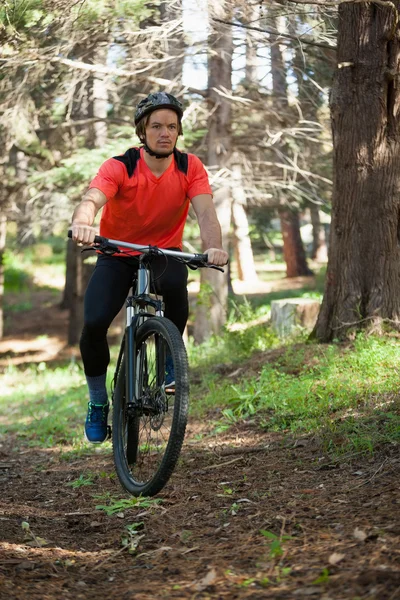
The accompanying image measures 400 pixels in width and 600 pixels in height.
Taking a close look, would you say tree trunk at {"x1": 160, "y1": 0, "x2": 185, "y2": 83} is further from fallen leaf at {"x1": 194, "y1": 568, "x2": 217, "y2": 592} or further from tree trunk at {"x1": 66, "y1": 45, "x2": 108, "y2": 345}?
fallen leaf at {"x1": 194, "y1": 568, "x2": 217, "y2": 592}

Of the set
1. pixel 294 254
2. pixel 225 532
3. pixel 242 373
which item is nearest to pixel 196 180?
pixel 225 532

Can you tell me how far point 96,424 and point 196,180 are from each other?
1.86 meters

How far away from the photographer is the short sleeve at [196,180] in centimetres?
534

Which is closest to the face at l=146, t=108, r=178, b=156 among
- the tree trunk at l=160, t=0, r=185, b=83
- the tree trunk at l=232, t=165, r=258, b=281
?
the tree trunk at l=160, t=0, r=185, b=83

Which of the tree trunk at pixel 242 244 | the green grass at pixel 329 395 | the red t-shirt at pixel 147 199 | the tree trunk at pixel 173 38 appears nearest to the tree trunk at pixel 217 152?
the tree trunk at pixel 173 38

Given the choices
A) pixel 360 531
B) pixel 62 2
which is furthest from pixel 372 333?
pixel 62 2

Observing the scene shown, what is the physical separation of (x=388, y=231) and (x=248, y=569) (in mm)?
4793

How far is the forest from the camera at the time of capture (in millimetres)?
3422

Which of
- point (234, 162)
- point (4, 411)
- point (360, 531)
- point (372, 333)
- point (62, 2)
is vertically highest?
point (62, 2)

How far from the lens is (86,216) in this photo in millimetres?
4816

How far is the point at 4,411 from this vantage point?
11.6 m

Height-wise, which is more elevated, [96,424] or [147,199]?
[147,199]

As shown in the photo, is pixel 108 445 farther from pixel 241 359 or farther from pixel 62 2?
pixel 62 2

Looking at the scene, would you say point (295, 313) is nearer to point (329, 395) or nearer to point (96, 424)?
point (329, 395)
